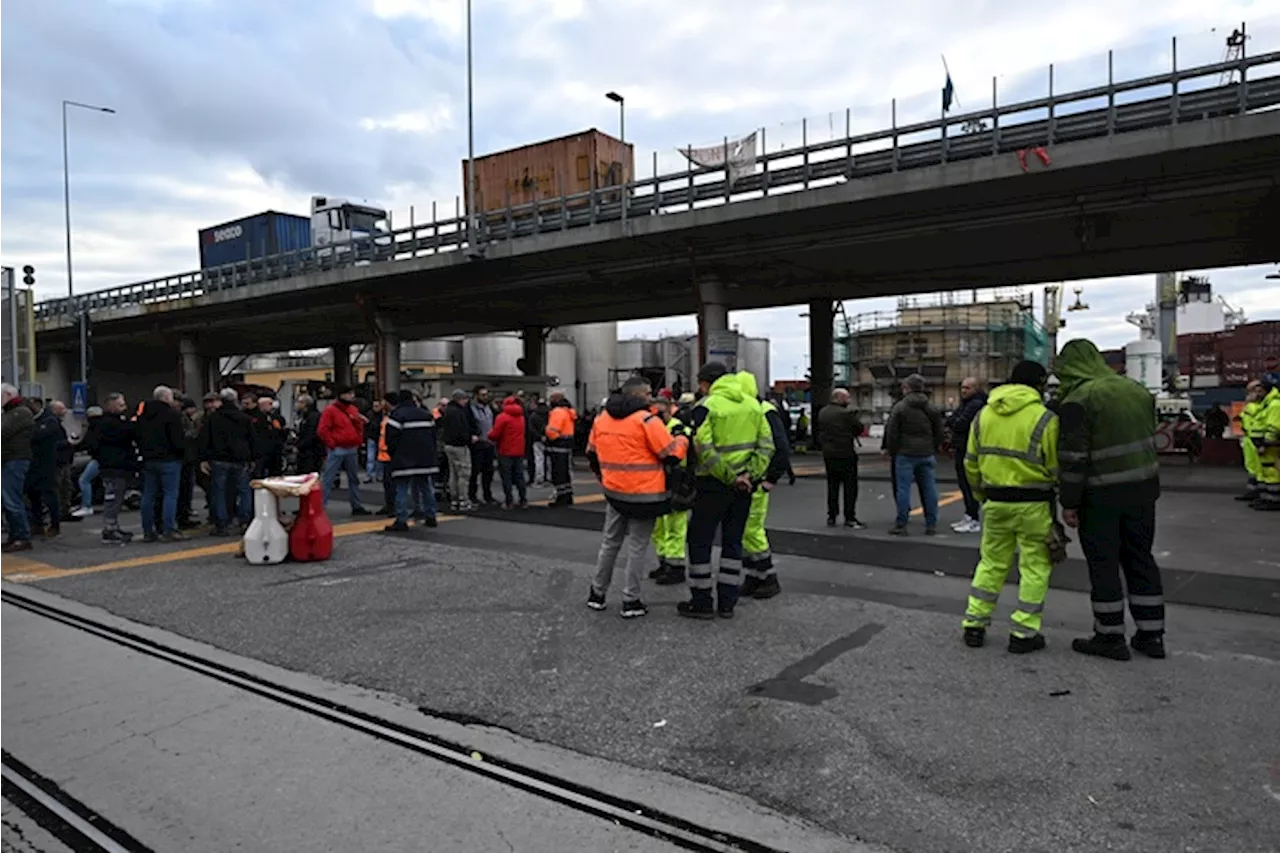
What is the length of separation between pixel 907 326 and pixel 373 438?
161ft

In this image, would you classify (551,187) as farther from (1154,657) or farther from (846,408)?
(1154,657)

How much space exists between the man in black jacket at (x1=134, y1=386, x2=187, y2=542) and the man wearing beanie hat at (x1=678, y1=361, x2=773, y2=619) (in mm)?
6735

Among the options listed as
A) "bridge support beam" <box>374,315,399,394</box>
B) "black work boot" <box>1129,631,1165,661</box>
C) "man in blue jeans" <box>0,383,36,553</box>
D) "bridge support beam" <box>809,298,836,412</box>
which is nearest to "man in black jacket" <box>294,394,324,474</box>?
"man in blue jeans" <box>0,383,36,553</box>

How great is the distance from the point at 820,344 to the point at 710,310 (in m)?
7.65

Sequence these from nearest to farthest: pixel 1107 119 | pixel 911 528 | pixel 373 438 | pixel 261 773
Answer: pixel 261 773
pixel 911 528
pixel 1107 119
pixel 373 438

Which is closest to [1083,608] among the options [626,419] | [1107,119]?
[626,419]

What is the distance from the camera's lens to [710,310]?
78.8 feet

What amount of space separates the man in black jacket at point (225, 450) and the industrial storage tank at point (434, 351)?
40.6m

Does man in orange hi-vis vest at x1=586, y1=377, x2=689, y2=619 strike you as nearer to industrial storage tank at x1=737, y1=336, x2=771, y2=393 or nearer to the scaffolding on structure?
industrial storage tank at x1=737, y1=336, x2=771, y2=393

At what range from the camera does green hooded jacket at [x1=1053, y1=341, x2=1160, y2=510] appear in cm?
492

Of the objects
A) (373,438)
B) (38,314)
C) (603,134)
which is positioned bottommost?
(373,438)

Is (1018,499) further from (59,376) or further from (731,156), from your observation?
(59,376)

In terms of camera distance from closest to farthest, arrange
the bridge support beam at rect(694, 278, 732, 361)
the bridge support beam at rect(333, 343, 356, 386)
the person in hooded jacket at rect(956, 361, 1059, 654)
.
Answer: the person in hooded jacket at rect(956, 361, 1059, 654) < the bridge support beam at rect(694, 278, 732, 361) < the bridge support beam at rect(333, 343, 356, 386)

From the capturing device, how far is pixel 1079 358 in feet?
17.0
